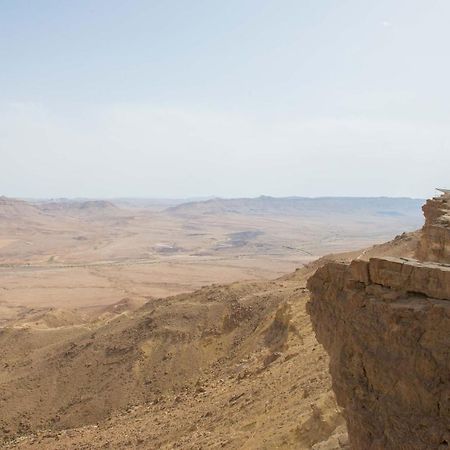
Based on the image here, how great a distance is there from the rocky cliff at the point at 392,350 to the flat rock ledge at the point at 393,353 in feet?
0.03

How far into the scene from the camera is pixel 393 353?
6.18m

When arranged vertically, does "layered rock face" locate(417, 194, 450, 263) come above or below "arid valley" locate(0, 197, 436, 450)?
above

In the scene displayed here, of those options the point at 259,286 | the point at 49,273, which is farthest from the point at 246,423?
the point at 49,273

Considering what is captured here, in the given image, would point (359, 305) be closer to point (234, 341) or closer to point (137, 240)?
point (234, 341)

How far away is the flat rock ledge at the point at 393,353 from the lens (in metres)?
5.69

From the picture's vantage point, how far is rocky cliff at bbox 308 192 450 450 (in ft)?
18.7

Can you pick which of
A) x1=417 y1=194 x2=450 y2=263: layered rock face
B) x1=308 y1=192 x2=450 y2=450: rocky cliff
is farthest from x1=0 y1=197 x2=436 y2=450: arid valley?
x1=417 y1=194 x2=450 y2=263: layered rock face

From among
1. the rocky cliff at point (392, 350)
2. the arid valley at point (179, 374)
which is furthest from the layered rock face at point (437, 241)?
the rocky cliff at point (392, 350)

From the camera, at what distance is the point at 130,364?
70.6 feet

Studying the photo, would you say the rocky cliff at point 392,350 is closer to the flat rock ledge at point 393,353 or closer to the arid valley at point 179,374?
the flat rock ledge at point 393,353

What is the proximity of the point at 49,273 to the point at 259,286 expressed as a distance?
51.9 m

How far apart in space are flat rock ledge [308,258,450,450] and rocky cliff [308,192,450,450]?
0.01 m

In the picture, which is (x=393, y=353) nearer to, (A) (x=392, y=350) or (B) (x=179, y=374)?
(A) (x=392, y=350)

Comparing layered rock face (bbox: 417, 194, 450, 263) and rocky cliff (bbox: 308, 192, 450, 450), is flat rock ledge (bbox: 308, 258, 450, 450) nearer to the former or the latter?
rocky cliff (bbox: 308, 192, 450, 450)
